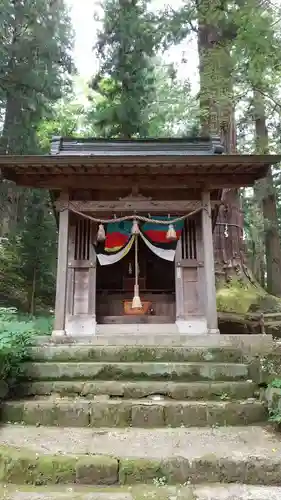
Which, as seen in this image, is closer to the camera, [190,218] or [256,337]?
[256,337]

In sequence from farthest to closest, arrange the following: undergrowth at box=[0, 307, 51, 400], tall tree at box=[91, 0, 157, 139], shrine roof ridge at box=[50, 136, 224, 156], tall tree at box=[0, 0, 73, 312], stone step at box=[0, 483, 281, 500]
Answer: tall tree at box=[91, 0, 157, 139] < tall tree at box=[0, 0, 73, 312] < shrine roof ridge at box=[50, 136, 224, 156] < undergrowth at box=[0, 307, 51, 400] < stone step at box=[0, 483, 281, 500]

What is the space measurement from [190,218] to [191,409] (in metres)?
4.45

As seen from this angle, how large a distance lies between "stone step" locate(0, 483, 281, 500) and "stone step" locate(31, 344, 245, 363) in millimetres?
2520

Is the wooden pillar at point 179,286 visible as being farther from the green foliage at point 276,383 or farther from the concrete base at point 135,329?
the green foliage at point 276,383

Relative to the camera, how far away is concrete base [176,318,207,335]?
7.62 m

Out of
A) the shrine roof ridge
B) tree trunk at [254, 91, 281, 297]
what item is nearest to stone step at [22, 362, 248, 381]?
the shrine roof ridge

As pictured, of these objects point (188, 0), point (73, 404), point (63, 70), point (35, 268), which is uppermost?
point (63, 70)

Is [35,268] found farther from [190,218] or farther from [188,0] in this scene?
[188,0]

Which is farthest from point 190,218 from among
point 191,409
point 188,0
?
point 188,0

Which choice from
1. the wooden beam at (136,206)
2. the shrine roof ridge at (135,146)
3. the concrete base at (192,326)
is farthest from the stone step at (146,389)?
the shrine roof ridge at (135,146)

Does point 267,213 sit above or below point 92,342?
above

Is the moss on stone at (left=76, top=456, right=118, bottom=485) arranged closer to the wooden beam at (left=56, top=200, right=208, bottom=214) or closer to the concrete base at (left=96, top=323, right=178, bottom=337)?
the concrete base at (left=96, top=323, right=178, bottom=337)

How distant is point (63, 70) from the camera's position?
15.4 meters

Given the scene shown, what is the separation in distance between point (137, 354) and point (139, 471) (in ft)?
8.17
